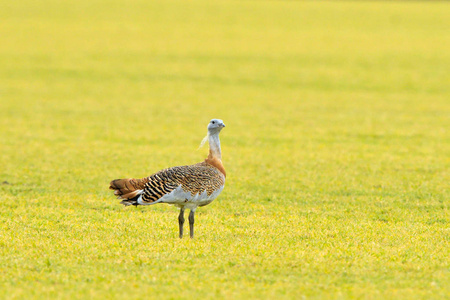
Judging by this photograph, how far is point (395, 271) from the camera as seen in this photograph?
29.9 ft

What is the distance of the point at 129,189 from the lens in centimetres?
1036

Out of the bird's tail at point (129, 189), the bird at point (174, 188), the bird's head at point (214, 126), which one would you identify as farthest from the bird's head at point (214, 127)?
the bird's tail at point (129, 189)

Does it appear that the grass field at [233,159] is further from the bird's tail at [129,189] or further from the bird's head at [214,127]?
the bird's head at [214,127]

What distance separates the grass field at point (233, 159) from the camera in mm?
9023

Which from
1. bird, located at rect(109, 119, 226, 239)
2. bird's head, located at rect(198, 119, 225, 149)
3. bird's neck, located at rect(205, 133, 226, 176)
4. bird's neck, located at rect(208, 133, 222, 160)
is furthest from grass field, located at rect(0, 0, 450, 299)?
bird's head, located at rect(198, 119, 225, 149)

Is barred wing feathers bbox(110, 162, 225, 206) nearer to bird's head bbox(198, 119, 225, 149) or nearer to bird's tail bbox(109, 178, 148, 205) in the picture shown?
bird's tail bbox(109, 178, 148, 205)

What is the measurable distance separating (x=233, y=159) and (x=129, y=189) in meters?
8.51

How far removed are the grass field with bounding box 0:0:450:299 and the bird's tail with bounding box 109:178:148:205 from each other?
0.66 meters

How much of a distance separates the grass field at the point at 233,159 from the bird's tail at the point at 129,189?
66 cm

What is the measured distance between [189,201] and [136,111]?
17.7 m

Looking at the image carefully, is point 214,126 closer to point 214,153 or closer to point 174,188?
point 214,153

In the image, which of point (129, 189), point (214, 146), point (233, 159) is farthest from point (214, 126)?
point (233, 159)

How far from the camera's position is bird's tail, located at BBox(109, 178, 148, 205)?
33.8 feet

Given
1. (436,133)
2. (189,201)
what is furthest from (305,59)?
(189,201)
